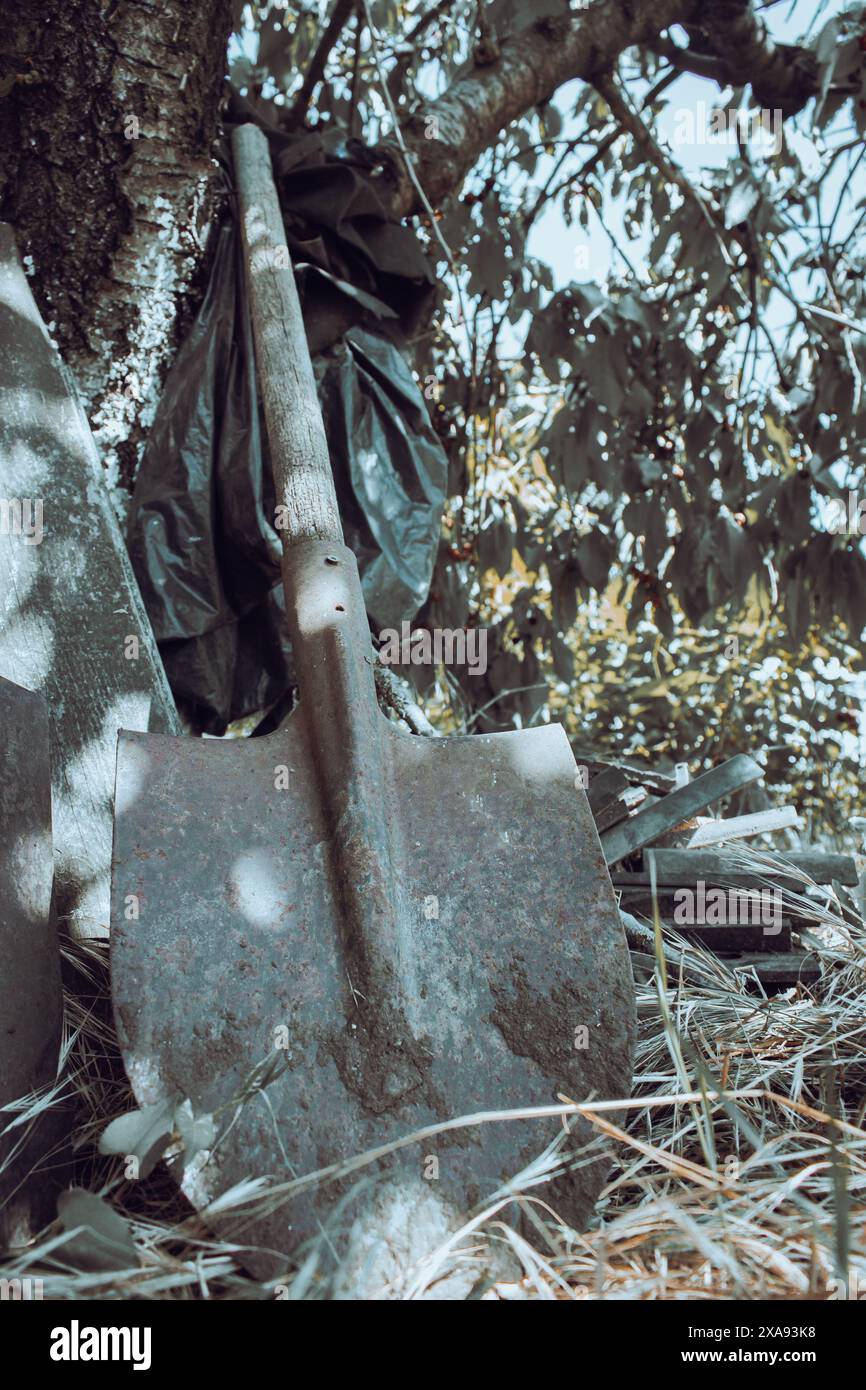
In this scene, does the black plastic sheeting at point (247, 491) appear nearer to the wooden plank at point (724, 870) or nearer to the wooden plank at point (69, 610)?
the wooden plank at point (69, 610)

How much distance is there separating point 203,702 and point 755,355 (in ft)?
6.84

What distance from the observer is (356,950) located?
1.12 metres

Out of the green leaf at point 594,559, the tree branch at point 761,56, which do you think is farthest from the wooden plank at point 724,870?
the tree branch at point 761,56

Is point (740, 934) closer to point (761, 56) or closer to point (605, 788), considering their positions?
point (605, 788)

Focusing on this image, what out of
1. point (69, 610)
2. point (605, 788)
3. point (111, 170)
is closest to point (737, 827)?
point (605, 788)

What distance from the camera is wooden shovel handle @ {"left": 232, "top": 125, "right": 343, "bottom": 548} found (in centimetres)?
158

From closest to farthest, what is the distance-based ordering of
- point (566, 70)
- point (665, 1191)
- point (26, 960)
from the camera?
point (665, 1191) → point (26, 960) → point (566, 70)

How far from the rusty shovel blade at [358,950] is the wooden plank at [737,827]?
0.64m

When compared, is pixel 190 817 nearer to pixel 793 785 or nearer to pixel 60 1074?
pixel 60 1074

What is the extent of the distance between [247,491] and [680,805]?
1000 mm

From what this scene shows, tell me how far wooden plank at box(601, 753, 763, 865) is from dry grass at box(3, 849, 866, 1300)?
458 mm

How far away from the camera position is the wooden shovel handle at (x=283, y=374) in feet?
5.20

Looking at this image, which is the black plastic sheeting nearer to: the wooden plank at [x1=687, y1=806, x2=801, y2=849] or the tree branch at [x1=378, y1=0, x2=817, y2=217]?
the tree branch at [x1=378, y1=0, x2=817, y2=217]
